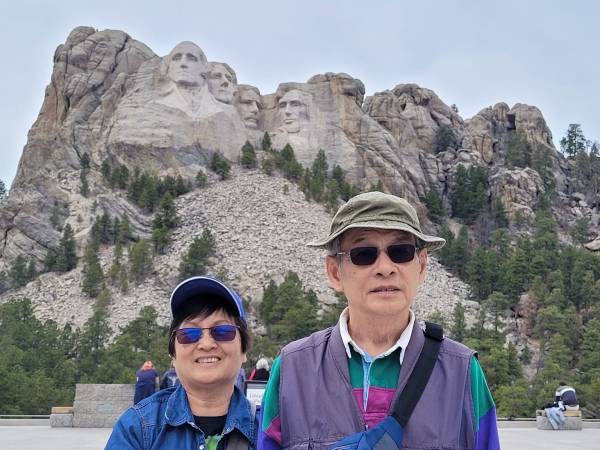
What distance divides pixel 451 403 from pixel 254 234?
43959 mm

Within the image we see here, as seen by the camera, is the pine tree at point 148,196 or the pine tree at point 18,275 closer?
the pine tree at point 18,275

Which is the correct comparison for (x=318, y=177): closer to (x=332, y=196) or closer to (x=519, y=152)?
(x=332, y=196)

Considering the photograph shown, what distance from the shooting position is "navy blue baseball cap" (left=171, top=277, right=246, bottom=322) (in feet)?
9.36

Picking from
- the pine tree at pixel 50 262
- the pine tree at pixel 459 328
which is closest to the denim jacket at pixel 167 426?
the pine tree at pixel 459 328

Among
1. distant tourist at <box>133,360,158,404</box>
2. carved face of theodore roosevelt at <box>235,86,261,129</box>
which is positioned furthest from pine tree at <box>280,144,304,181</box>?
distant tourist at <box>133,360,158,404</box>

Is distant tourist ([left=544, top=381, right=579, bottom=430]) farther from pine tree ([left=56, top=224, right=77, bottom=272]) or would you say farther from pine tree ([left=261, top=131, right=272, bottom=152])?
pine tree ([left=261, top=131, right=272, bottom=152])

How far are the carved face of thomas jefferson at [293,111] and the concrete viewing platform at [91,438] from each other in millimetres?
46914

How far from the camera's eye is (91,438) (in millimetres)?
10383

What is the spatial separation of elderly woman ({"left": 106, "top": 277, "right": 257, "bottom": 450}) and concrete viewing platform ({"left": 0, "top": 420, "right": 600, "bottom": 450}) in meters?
6.61

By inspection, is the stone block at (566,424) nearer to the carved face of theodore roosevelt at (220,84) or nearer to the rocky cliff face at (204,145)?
the rocky cliff face at (204,145)

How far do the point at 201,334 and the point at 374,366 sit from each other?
724 millimetres

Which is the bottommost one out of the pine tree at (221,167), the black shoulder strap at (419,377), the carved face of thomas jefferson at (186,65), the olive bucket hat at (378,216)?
the black shoulder strap at (419,377)

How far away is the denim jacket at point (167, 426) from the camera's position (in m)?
2.66

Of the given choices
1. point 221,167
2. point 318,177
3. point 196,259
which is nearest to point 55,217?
point 221,167
